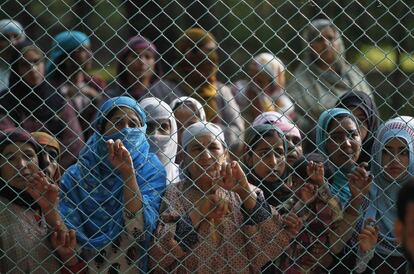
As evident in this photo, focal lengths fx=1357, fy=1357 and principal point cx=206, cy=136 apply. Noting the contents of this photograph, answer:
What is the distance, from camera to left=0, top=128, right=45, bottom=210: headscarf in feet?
19.9

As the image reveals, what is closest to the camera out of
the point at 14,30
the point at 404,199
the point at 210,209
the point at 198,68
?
the point at 404,199

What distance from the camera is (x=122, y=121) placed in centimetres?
620

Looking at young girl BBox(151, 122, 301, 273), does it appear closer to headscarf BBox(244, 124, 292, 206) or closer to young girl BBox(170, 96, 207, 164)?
headscarf BBox(244, 124, 292, 206)

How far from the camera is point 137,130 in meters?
6.15

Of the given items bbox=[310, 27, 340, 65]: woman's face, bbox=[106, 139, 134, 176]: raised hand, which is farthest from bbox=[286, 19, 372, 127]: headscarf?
bbox=[106, 139, 134, 176]: raised hand

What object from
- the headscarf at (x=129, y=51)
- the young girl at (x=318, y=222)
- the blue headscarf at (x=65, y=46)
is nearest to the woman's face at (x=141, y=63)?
the headscarf at (x=129, y=51)

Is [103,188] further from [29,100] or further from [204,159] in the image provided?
[29,100]

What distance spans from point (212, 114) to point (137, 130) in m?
1.40

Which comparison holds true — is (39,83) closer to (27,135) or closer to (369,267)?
(27,135)

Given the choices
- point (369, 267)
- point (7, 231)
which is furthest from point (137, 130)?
point (369, 267)

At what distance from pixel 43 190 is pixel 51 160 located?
440 millimetres

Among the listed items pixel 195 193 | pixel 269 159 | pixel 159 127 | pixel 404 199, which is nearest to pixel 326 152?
pixel 269 159

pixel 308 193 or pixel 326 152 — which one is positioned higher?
pixel 308 193

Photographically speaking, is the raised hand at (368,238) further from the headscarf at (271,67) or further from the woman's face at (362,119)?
the headscarf at (271,67)
